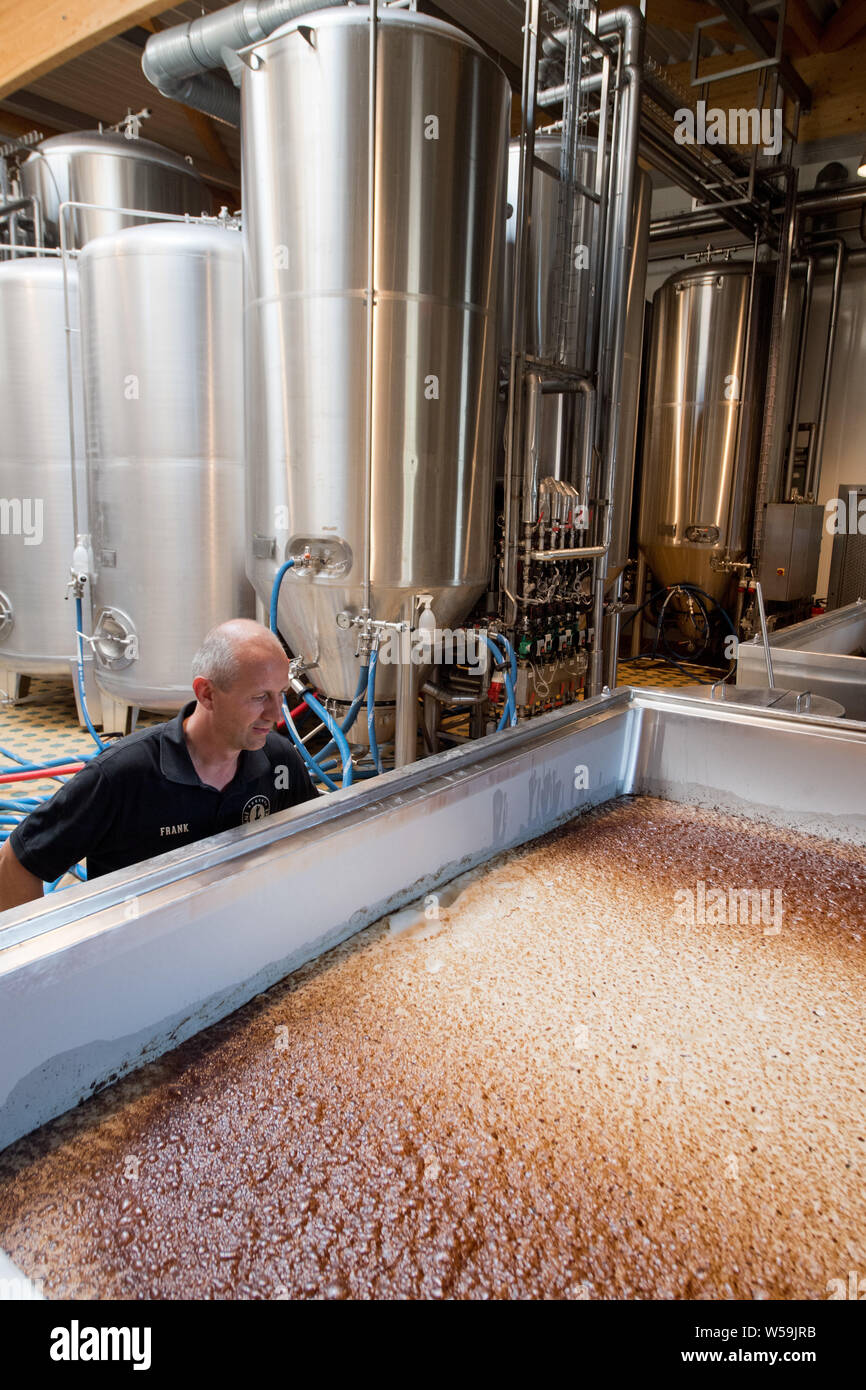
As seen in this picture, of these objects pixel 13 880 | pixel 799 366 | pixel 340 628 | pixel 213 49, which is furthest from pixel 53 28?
pixel 799 366

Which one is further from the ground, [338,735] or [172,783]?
[172,783]

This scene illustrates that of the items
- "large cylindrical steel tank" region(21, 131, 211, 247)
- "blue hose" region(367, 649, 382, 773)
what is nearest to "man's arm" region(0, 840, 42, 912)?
"blue hose" region(367, 649, 382, 773)

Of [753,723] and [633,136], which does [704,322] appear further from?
[753,723]

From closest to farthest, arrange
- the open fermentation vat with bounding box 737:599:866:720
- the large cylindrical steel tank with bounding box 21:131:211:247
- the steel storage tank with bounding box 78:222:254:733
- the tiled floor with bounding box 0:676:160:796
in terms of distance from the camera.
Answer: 1. the open fermentation vat with bounding box 737:599:866:720
2. the steel storage tank with bounding box 78:222:254:733
3. the tiled floor with bounding box 0:676:160:796
4. the large cylindrical steel tank with bounding box 21:131:211:247

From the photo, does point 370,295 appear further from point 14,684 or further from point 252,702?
point 14,684

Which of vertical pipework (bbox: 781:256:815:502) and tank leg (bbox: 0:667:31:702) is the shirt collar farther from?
vertical pipework (bbox: 781:256:815:502)

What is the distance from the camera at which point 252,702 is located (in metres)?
1.54

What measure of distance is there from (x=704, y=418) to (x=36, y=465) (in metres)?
4.39

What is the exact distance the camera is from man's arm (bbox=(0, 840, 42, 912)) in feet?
4.92

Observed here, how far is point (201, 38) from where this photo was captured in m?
3.74

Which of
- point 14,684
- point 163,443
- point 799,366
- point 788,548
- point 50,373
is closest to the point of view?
point 163,443

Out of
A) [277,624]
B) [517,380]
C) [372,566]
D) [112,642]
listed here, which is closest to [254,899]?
[372,566]

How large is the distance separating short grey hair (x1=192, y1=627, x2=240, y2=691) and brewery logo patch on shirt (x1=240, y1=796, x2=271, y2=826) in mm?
277

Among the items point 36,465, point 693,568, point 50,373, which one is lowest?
point 693,568
